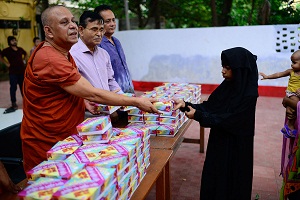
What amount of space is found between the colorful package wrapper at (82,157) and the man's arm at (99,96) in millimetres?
459

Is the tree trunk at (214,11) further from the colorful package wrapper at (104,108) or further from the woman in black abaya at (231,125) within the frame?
the colorful package wrapper at (104,108)

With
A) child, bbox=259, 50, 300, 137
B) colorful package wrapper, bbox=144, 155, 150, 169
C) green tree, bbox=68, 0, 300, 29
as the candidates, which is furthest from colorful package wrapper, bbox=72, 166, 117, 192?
green tree, bbox=68, 0, 300, 29

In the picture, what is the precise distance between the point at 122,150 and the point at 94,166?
0.65 feet

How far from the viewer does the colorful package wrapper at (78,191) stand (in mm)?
1111

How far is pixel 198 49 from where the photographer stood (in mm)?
8055

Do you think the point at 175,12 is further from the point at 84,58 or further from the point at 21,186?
the point at 21,186

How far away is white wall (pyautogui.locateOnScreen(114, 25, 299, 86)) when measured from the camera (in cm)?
727

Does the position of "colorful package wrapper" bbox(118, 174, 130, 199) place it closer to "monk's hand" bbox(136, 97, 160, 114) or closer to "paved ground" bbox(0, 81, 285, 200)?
"monk's hand" bbox(136, 97, 160, 114)

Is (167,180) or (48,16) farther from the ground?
(48,16)

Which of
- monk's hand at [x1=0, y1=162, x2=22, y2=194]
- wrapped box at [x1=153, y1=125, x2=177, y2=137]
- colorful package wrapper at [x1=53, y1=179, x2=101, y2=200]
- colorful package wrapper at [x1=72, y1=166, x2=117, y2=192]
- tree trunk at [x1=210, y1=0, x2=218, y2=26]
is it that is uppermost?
tree trunk at [x1=210, y1=0, x2=218, y2=26]

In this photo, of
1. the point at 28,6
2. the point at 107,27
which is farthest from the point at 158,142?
the point at 28,6

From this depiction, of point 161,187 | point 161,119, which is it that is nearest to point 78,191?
point 161,187

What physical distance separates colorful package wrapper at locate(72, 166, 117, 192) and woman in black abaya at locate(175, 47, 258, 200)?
1.05 m

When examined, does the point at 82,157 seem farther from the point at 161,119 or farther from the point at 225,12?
the point at 225,12
